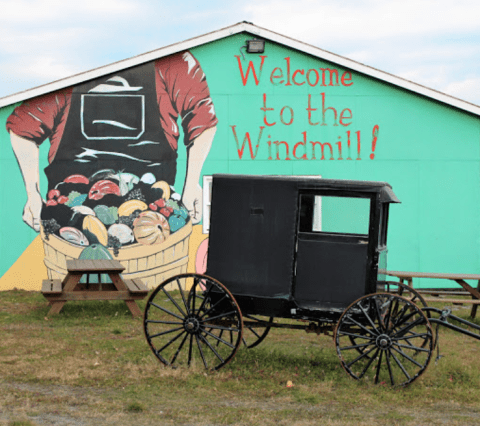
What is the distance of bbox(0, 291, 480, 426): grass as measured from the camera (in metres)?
5.73

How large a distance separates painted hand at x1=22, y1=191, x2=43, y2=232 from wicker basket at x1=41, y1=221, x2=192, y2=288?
27cm

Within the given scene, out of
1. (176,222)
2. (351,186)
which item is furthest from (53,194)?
(351,186)

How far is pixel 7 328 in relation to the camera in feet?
32.3

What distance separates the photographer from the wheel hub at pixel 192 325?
717cm

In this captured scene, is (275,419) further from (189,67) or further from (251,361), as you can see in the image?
(189,67)

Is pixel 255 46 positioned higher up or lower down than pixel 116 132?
higher up

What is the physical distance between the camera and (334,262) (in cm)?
695

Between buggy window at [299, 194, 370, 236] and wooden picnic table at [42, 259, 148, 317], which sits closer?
buggy window at [299, 194, 370, 236]

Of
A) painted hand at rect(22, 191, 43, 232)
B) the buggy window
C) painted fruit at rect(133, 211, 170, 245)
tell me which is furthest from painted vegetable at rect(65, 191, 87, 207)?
the buggy window

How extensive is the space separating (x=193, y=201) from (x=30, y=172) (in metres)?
3.63

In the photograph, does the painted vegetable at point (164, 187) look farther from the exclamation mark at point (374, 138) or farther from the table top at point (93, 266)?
the exclamation mark at point (374, 138)

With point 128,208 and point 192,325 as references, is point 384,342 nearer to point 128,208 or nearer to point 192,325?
point 192,325

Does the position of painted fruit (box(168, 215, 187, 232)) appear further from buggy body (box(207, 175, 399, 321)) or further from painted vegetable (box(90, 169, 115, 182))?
buggy body (box(207, 175, 399, 321))

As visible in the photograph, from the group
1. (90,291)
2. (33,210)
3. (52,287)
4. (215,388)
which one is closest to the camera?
(215,388)
